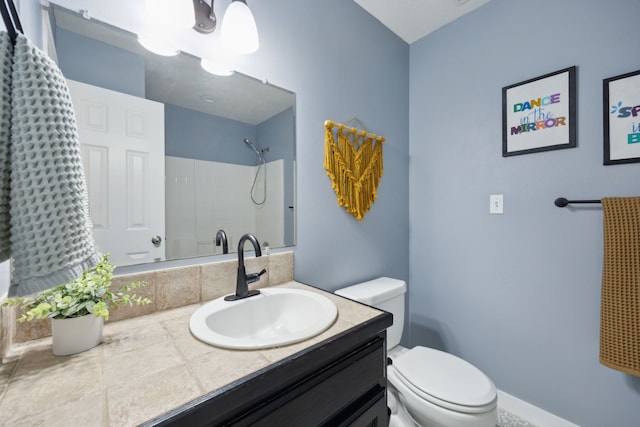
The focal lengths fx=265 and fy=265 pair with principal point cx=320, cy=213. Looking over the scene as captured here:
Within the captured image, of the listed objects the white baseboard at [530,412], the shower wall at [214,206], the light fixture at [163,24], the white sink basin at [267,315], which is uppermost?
the light fixture at [163,24]

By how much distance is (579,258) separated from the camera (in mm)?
1269

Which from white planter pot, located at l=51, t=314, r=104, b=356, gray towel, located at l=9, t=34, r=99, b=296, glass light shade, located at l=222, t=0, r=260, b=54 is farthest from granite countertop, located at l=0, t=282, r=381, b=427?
glass light shade, located at l=222, t=0, r=260, b=54

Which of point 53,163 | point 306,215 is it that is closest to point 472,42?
point 306,215

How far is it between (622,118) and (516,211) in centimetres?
55

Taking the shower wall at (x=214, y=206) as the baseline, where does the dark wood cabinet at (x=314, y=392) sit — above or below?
below

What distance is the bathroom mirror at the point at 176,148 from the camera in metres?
0.82

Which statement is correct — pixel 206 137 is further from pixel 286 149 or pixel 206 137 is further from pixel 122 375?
pixel 122 375

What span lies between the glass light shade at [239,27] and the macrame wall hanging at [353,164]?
514 millimetres

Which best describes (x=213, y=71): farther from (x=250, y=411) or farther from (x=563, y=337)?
(x=563, y=337)

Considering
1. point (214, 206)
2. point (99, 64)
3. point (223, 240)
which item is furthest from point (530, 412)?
point (99, 64)

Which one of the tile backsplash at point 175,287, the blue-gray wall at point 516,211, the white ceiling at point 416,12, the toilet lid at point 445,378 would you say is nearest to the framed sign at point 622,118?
the blue-gray wall at point 516,211

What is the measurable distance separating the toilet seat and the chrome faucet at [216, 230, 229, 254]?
92 centimetres

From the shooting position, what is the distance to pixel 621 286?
1095 mm

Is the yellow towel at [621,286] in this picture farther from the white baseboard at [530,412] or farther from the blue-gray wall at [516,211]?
the white baseboard at [530,412]
